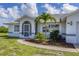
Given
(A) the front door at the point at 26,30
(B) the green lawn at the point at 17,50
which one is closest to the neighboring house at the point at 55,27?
(A) the front door at the point at 26,30

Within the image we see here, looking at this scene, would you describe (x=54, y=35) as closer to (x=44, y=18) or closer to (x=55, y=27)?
(x=55, y=27)

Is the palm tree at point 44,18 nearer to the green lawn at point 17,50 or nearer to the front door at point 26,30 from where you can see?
the front door at point 26,30

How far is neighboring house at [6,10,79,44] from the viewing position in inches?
480

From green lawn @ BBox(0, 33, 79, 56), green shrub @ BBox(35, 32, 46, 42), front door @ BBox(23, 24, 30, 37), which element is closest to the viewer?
green lawn @ BBox(0, 33, 79, 56)

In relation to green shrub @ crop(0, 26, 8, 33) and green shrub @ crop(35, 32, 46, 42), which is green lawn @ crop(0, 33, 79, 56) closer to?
green shrub @ crop(0, 26, 8, 33)

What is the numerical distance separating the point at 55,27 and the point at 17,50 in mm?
1404

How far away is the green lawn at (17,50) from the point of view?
39.4 ft

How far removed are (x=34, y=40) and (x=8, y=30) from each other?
881mm

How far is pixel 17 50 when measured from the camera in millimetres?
12078

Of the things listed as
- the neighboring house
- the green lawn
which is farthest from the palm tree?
the green lawn

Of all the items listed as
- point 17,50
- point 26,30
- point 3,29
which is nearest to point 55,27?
point 26,30

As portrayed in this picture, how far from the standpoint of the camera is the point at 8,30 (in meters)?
12.2

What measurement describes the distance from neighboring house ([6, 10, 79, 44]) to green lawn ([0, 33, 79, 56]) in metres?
0.26

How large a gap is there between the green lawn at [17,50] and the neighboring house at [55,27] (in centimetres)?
26
